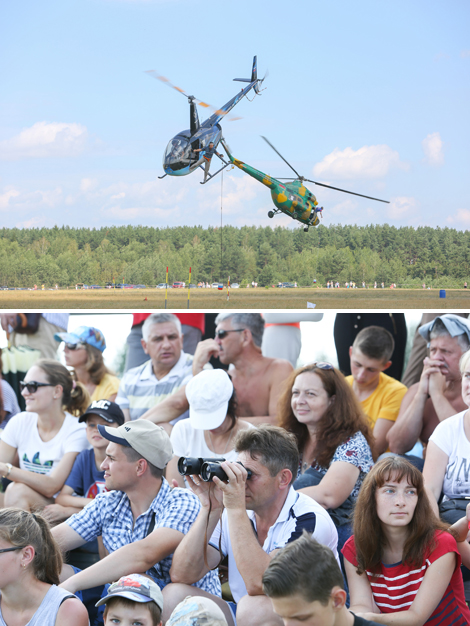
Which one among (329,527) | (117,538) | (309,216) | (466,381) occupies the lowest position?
(117,538)

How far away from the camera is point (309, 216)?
32.8m

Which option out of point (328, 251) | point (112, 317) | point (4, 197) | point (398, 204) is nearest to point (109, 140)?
point (4, 197)

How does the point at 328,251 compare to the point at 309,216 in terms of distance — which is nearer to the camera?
the point at 309,216

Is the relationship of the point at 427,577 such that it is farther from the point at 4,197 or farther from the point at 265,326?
the point at 4,197

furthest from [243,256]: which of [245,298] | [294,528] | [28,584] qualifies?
[28,584]

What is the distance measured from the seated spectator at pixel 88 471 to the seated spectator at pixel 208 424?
15.7 inches

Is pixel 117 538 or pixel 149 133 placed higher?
pixel 149 133

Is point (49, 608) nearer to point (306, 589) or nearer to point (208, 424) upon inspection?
point (306, 589)

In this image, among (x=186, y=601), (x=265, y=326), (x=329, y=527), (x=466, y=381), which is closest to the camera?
(x=186, y=601)

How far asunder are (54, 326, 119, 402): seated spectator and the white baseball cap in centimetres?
86

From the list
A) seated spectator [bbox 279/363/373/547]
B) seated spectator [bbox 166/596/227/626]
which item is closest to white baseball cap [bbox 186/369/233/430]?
seated spectator [bbox 279/363/373/547]

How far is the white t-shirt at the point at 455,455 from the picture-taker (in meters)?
A: 3.13

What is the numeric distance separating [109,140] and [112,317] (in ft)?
195

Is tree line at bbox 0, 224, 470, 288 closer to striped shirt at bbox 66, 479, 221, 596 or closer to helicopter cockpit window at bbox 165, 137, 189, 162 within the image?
helicopter cockpit window at bbox 165, 137, 189, 162
